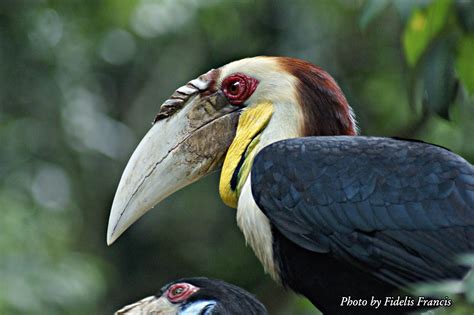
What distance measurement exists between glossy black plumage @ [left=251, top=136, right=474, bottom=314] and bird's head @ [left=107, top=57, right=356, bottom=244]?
0.55 feet

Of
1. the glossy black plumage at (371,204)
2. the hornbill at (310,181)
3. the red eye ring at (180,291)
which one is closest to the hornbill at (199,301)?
the red eye ring at (180,291)

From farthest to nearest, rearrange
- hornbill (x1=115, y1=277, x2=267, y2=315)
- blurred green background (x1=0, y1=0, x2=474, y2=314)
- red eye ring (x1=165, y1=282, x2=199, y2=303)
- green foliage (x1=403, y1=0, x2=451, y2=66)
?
1. blurred green background (x1=0, y1=0, x2=474, y2=314)
2. red eye ring (x1=165, y1=282, x2=199, y2=303)
3. hornbill (x1=115, y1=277, x2=267, y2=315)
4. green foliage (x1=403, y1=0, x2=451, y2=66)

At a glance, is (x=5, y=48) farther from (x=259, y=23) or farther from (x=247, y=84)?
(x=247, y=84)

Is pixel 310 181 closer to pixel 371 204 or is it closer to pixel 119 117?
pixel 371 204

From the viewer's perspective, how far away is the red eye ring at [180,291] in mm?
3912

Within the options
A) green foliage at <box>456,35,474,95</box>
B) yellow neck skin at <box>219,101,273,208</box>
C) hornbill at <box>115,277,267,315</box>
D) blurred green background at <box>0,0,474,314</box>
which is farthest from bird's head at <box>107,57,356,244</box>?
blurred green background at <box>0,0,474,314</box>

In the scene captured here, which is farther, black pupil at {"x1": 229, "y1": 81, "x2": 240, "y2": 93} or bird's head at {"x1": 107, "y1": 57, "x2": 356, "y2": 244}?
black pupil at {"x1": 229, "y1": 81, "x2": 240, "y2": 93}

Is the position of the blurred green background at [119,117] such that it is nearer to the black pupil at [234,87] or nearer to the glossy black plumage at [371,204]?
the black pupil at [234,87]

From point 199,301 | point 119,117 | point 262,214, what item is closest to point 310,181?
point 262,214

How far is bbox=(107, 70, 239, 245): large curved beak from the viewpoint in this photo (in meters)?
3.54

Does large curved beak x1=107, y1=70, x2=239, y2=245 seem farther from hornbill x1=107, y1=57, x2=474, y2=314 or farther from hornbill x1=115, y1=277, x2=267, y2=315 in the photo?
hornbill x1=115, y1=277, x2=267, y2=315

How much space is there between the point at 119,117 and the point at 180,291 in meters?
5.30

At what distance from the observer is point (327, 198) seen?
10.7ft

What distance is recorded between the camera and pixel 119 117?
9117mm
